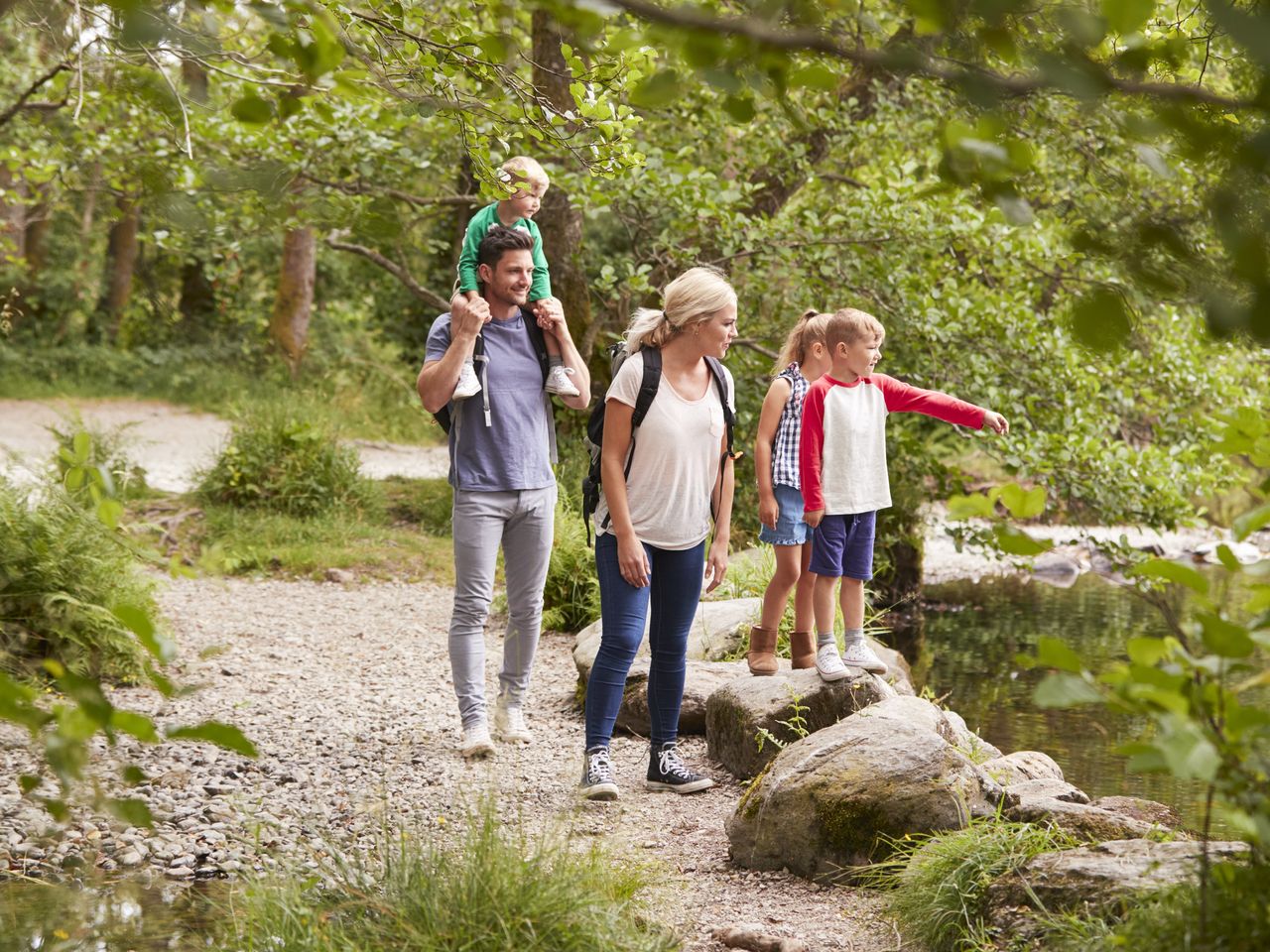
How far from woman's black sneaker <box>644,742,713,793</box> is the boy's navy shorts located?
1.02m

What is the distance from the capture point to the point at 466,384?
468 cm

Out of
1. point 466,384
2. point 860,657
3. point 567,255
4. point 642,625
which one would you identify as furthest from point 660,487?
point 567,255

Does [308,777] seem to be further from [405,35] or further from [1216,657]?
[1216,657]

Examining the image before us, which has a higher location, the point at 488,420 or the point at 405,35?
the point at 405,35

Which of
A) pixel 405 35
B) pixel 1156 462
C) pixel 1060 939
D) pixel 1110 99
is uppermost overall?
pixel 405 35

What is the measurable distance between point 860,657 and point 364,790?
84.0 inches

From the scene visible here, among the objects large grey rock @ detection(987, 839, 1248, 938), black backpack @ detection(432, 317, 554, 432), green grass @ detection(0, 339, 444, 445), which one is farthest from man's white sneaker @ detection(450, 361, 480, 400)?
green grass @ detection(0, 339, 444, 445)

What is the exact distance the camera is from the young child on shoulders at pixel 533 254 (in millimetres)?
4668

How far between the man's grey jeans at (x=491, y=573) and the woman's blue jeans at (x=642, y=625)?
19.2 inches

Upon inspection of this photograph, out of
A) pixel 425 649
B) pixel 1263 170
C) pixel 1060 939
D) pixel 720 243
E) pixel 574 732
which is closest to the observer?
pixel 1263 170

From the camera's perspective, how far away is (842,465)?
5180 mm

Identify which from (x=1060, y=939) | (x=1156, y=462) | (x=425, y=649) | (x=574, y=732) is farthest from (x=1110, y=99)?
(x=1156, y=462)

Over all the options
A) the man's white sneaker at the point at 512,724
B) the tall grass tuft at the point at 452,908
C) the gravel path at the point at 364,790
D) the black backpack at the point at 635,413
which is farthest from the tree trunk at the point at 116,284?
the tall grass tuft at the point at 452,908

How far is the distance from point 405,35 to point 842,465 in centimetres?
254
